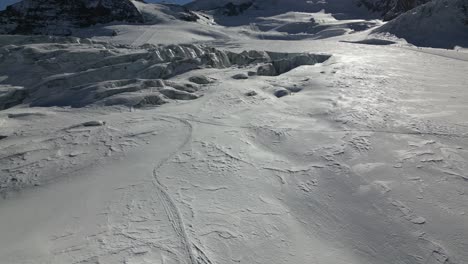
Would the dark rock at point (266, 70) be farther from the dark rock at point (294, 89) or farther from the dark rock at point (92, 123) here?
the dark rock at point (92, 123)

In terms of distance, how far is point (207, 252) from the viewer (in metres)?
3.52

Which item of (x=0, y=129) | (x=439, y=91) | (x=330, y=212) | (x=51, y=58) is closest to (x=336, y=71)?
(x=439, y=91)

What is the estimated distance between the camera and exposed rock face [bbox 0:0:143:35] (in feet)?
86.6

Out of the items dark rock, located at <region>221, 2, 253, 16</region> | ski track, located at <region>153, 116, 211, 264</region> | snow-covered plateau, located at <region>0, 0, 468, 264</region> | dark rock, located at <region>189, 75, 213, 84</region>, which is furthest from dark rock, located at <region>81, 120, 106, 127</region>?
dark rock, located at <region>221, 2, 253, 16</region>

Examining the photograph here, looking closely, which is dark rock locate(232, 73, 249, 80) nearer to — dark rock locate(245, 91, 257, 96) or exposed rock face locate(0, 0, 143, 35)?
dark rock locate(245, 91, 257, 96)

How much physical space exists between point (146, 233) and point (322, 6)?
1807 inches

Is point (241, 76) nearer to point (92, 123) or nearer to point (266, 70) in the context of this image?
point (266, 70)

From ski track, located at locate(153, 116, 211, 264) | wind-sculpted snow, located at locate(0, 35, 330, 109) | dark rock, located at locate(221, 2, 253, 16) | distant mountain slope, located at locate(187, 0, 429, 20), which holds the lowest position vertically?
ski track, located at locate(153, 116, 211, 264)

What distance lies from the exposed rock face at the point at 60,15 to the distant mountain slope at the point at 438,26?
68.3ft

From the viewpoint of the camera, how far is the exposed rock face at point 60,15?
26.4 meters

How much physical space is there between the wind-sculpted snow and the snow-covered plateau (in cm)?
7

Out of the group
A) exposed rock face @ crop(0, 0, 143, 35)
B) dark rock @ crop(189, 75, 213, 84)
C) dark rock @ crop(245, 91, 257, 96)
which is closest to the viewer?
dark rock @ crop(245, 91, 257, 96)

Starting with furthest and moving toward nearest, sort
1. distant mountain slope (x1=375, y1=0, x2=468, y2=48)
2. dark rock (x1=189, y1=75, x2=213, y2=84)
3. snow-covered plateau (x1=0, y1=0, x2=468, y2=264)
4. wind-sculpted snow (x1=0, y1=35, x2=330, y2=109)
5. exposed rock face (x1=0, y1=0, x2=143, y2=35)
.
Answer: exposed rock face (x1=0, y1=0, x2=143, y2=35) < distant mountain slope (x1=375, y1=0, x2=468, y2=48) < dark rock (x1=189, y1=75, x2=213, y2=84) < wind-sculpted snow (x1=0, y1=35, x2=330, y2=109) < snow-covered plateau (x1=0, y1=0, x2=468, y2=264)

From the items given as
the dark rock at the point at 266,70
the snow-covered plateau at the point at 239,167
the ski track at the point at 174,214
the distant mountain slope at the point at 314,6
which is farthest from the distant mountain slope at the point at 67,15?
the ski track at the point at 174,214
